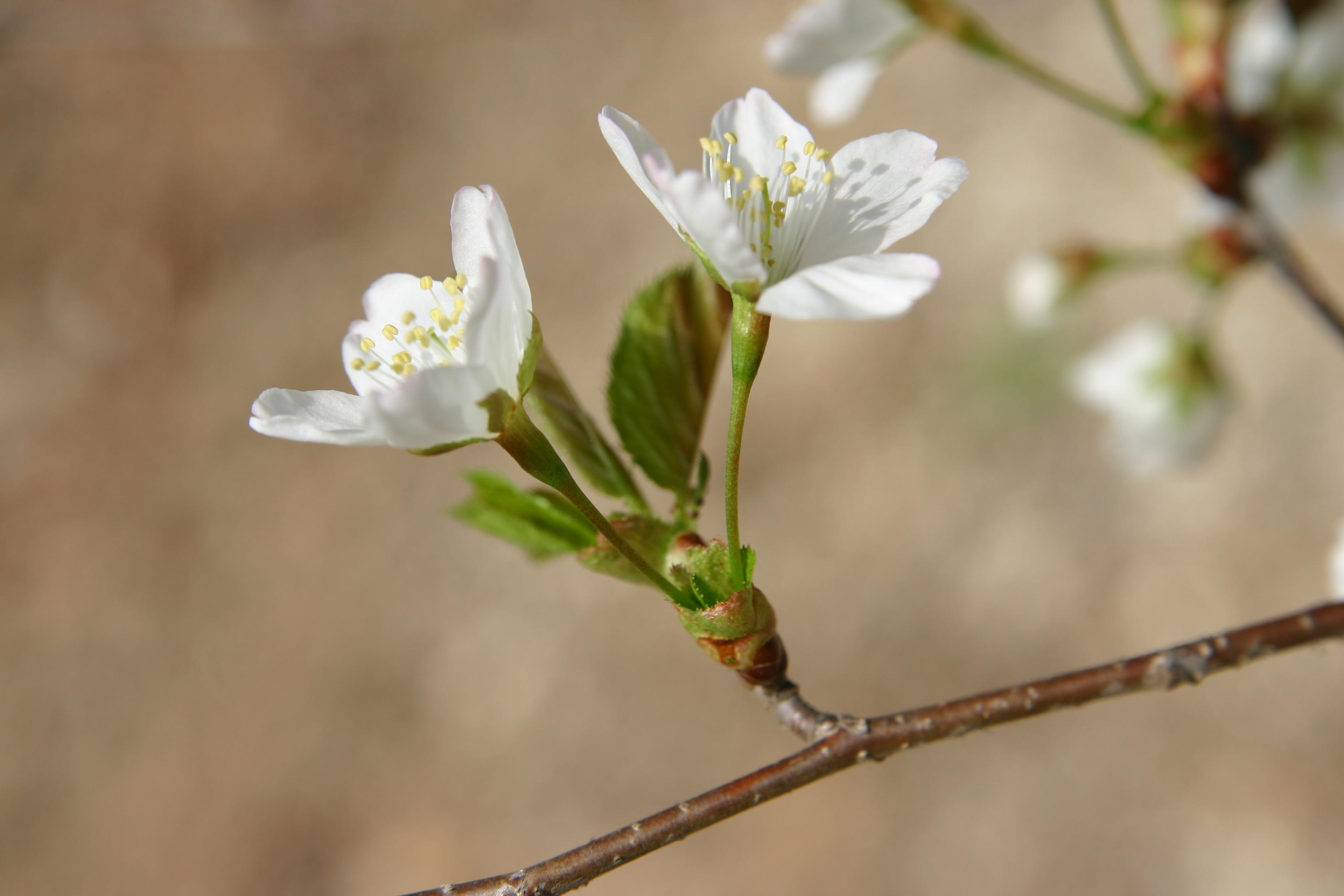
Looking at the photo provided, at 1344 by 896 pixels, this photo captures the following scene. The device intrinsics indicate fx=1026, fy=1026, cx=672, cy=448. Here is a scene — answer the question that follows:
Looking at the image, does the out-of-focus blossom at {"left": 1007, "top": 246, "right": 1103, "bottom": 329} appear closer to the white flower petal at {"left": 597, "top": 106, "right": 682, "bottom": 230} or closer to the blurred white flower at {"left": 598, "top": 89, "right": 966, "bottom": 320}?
the blurred white flower at {"left": 598, "top": 89, "right": 966, "bottom": 320}

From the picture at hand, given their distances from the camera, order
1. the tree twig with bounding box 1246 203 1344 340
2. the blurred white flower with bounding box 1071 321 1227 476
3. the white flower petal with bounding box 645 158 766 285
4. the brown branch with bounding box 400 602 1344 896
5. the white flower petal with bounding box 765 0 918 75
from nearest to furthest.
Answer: the white flower petal with bounding box 645 158 766 285 → the brown branch with bounding box 400 602 1344 896 → the white flower petal with bounding box 765 0 918 75 → the tree twig with bounding box 1246 203 1344 340 → the blurred white flower with bounding box 1071 321 1227 476

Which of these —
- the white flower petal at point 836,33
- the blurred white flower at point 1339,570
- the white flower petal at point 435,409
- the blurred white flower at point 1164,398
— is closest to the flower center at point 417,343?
the white flower petal at point 435,409

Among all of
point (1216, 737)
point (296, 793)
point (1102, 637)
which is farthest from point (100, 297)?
point (1216, 737)

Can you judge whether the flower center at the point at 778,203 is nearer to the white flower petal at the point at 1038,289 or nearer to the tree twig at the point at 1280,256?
the tree twig at the point at 1280,256

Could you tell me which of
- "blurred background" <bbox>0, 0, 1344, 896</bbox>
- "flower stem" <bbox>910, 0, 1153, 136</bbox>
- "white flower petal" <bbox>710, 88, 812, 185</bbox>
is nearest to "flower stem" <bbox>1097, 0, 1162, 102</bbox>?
"flower stem" <bbox>910, 0, 1153, 136</bbox>

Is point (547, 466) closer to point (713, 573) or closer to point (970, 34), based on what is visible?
point (713, 573)

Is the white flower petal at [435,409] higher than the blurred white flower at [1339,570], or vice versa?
the white flower petal at [435,409]

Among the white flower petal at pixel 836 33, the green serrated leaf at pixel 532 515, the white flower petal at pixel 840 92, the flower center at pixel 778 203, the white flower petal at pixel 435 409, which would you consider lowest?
the white flower petal at pixel 435 409
